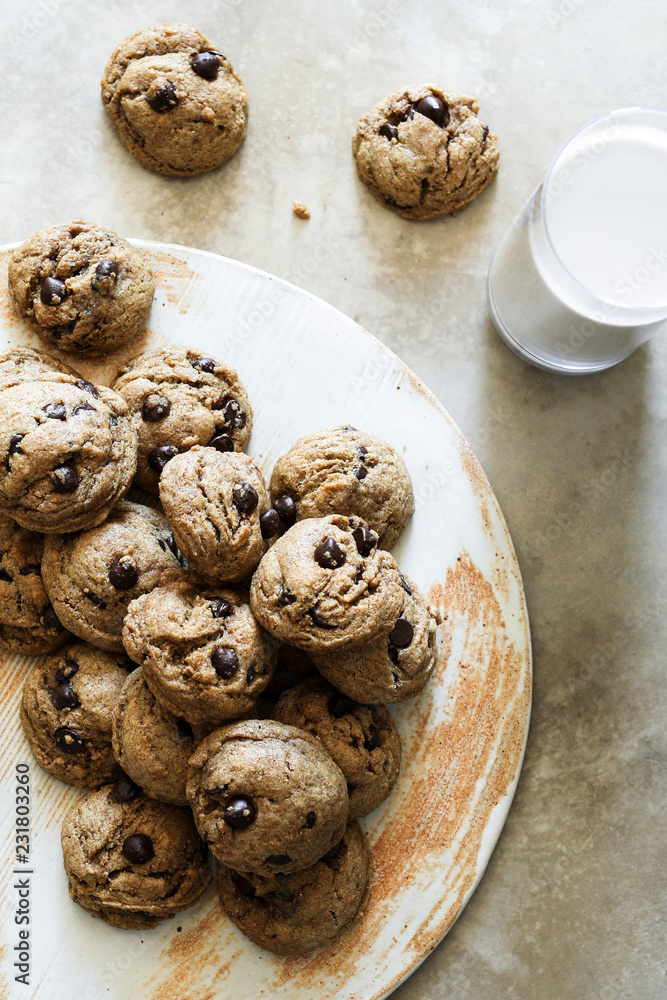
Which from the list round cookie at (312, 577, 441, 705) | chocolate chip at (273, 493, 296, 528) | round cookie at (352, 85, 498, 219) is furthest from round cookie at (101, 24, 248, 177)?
round cookie at (312, 577, 441, 705)

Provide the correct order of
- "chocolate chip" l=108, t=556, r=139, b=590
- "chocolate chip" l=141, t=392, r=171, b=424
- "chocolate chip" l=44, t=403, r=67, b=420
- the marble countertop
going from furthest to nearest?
the marble countertop
"chocolate chip" l=141, t=392, r=171, b=424
"chocolate chip" l=108, t=556, r=139, b=590
"chocolate chip" l=44, t=403, r=67, b=420

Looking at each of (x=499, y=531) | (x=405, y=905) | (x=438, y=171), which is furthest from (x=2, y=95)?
(x=405, y=905)

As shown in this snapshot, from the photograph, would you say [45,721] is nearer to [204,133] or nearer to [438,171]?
[204,133]

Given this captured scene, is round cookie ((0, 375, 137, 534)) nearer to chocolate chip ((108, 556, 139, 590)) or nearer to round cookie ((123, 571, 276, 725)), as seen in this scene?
chocolate chip ((108, 556, 139, 590))

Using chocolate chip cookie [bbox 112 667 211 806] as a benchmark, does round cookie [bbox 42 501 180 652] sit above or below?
above

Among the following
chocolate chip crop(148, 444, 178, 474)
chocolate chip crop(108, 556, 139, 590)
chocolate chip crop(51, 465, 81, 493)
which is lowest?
chocolate chip crop(108, 556, 139, 590)

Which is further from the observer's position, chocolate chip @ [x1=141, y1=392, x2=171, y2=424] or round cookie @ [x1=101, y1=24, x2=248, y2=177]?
round cookie @ [x1=101, y1=24, x2=248, y2=177]
